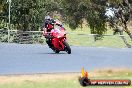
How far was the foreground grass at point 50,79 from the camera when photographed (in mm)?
9012

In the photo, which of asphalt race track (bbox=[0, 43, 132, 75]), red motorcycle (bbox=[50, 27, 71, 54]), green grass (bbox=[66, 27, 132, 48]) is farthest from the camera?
green grass (bbox=[66, 27, 132, 48])

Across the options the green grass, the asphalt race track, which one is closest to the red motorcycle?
the asphalt race track

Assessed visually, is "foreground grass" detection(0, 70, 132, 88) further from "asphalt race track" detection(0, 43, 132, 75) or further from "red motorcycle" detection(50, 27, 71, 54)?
"red motorcycle" detection(50, 27, 71, 54)

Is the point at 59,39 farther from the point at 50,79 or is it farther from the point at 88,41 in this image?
the point at 88,41

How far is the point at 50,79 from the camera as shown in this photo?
976 centimetres

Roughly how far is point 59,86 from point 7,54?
3.90m

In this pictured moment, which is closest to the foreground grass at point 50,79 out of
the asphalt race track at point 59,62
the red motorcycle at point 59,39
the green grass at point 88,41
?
the asphalt race track at point 59,62

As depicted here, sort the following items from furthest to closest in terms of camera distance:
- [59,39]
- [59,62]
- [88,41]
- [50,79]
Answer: [88,41], [59,39], [59,62], [50,79]

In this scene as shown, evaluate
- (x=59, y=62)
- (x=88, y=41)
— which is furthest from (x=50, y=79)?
(x=88, y=41)

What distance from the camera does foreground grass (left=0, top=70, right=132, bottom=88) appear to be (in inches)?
355

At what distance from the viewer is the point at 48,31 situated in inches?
608

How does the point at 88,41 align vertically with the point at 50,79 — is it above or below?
below

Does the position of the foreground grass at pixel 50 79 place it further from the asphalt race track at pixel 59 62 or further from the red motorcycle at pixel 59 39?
the red motorcycle at pixel 59 39

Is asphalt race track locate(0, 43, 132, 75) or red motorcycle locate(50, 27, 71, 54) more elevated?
red motorcycle locate(50, 27, 71, 54)
